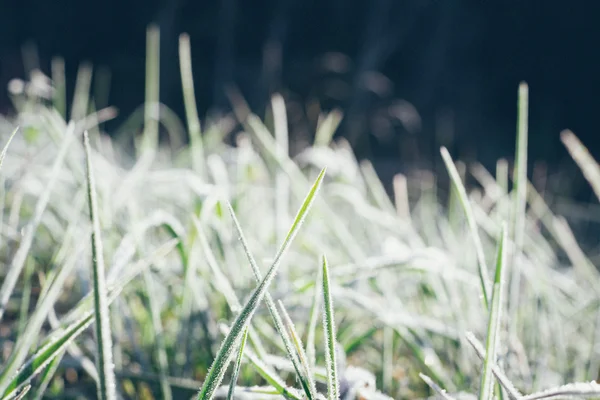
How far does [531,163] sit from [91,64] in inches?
125

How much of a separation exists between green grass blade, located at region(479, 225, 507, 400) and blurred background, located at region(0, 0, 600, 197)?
11.4 feet

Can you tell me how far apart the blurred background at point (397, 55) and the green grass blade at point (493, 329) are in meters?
3.47

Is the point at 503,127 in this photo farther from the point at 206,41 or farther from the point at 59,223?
the point at 59,223

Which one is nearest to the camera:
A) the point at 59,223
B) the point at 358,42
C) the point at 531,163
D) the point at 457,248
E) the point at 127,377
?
the point at 127,377

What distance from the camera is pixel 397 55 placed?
4438 mm

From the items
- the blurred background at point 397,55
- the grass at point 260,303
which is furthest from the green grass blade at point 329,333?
the blurred background at point 397,55

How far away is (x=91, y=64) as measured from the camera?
394 centimetres

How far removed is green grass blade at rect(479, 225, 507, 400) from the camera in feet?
0.78

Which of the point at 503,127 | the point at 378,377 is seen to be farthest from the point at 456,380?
the point at 503,127

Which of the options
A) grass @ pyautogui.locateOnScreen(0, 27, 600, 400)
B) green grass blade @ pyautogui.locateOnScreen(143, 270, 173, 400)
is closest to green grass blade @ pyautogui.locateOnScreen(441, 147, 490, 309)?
grass @ pyautogui.locateOnScreen(0, 27, 600, 400)

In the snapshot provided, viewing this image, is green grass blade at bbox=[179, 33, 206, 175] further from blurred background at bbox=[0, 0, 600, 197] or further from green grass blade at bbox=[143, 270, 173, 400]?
blurred background at bbox=[0, 0, 600, 197]

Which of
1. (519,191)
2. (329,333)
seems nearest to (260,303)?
(329,333)

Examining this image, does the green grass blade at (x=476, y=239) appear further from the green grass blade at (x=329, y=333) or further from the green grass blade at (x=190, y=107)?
the green grass blade at (x=190, y=107)

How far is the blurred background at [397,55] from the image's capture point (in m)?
3.88
